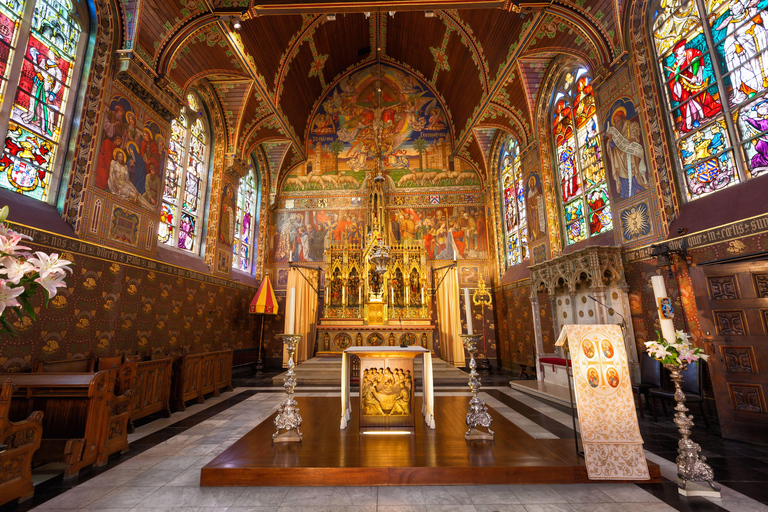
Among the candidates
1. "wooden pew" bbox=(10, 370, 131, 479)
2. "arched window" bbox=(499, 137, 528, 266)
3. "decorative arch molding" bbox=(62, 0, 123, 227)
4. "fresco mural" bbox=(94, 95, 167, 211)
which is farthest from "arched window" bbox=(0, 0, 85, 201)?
"arched window" bbox=(499, 137, 528, 266)

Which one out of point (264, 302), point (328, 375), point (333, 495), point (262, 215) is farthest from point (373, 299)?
point (333, 495)

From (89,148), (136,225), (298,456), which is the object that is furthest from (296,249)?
→ (298,456)

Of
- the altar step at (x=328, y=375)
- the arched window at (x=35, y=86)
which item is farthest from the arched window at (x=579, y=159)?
the arched window at (x=35, y=86)

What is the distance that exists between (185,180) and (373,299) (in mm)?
6359

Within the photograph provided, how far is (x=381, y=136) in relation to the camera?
1473 cm

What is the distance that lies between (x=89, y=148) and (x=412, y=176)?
1053 centimetres

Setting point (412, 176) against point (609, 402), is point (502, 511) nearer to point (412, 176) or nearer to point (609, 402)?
point (609, 402)

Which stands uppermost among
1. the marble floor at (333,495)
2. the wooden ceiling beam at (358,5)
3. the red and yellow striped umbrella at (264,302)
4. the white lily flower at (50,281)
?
Answer: the wooden ceiling beam at (358,5)

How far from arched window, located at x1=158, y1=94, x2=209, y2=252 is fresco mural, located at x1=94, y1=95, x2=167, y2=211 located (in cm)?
90

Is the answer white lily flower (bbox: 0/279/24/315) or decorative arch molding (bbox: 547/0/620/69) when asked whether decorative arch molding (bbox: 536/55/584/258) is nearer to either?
decorative arch molding (bbox: 547/0/620/69)

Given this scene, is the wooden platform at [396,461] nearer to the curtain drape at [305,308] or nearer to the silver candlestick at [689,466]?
the silver candlestick at [689,466]

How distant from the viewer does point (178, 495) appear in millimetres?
2936

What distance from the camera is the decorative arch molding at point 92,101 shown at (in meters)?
5.80

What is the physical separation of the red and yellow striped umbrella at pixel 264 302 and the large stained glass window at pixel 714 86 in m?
11.2
